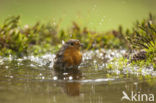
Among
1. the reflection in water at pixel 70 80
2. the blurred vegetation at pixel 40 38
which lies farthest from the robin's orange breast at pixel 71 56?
the blurred vegetation at pixel 40 38

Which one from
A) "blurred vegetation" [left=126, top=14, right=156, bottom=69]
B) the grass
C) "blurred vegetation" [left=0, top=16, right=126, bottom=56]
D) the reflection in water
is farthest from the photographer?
"blurred vegetation" [left=0, top=16, right=126, bottom=56]

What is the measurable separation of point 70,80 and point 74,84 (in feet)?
0.72

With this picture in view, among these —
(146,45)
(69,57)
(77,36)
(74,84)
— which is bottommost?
(74,84)

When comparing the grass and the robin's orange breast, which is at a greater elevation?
the grass

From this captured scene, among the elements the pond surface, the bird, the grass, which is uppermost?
the grass

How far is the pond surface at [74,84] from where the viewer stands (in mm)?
2736

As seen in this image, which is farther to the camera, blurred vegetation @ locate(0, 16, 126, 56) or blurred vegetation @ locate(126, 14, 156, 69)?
blurred vegetation @ locate(0, 16, 126, 56)

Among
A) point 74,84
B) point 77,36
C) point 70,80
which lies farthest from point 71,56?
point 77,36

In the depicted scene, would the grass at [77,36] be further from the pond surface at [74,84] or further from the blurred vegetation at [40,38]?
the pond surface at [74,84]

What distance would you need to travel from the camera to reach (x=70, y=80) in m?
3.54

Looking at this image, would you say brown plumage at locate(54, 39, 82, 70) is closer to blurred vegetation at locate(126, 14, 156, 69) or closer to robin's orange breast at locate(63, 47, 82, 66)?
robin's orange breast at locate(63, 47, 82, 66)

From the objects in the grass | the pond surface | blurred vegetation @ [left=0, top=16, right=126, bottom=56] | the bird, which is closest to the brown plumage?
the bird

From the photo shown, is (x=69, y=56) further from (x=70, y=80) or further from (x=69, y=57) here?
(x=70, y=80)

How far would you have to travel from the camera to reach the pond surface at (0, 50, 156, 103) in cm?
274
